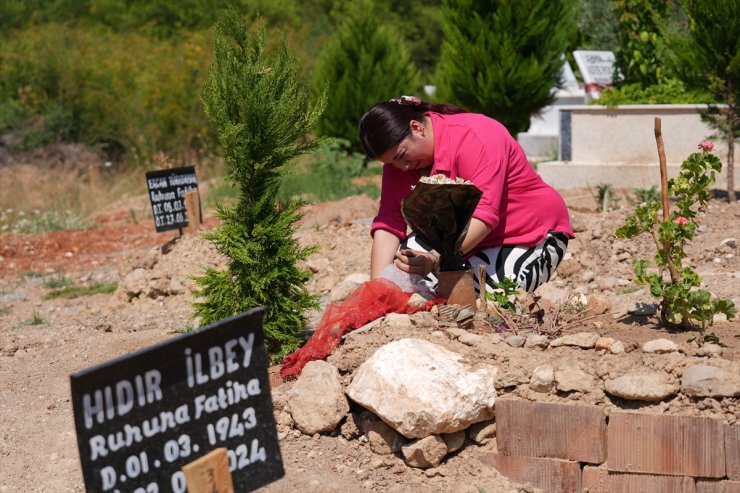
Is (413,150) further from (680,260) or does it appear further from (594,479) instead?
(594,479)

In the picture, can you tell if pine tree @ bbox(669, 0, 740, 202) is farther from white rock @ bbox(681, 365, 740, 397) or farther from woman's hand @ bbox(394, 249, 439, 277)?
white rock @ bbox(681, 365, 740, 397)

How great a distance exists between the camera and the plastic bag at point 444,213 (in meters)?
4.51

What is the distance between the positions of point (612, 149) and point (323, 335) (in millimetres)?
8222

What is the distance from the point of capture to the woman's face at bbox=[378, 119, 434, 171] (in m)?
4.80

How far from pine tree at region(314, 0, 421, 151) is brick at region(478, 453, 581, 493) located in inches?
496

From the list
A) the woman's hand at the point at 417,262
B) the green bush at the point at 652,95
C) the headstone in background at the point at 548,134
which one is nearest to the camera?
the woman's hand at the point at 417,262

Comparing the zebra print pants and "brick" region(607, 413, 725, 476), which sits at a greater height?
the zebra print pants

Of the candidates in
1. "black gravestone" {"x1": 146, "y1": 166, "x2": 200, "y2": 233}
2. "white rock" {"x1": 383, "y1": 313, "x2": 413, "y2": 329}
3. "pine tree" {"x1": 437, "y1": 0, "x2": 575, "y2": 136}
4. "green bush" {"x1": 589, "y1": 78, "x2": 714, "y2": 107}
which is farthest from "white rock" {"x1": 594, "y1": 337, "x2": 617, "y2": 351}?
"pine tree" {"x1": 437, "y1": 0, "x2": 575, "y2": 136}

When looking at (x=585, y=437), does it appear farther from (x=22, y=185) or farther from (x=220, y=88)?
(x=22, y=185)

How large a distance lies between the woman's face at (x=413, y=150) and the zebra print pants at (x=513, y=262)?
1.43ft

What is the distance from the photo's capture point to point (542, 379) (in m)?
4.05

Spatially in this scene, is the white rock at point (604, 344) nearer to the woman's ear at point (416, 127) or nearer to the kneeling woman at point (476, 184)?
the kneeling woman at point (476, 184)

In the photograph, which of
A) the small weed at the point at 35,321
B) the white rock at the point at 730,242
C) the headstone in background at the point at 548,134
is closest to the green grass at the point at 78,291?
the small weed at the point at 35,321

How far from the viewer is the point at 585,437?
3.98 meters
